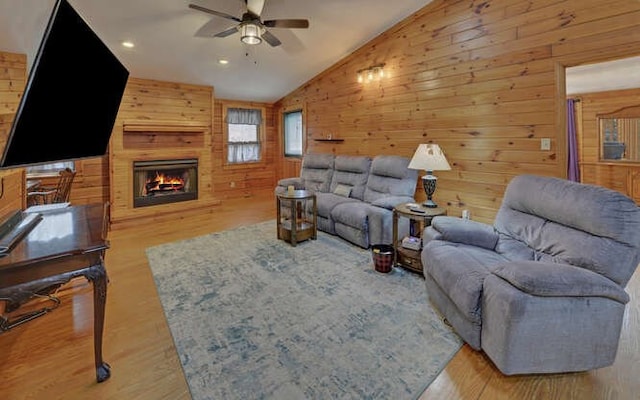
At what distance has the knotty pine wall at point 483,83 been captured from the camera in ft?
9.43

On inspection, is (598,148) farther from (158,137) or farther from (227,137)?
(158,137)

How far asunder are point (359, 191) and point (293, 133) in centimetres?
328

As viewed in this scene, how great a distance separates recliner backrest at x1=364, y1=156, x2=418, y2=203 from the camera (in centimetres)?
404

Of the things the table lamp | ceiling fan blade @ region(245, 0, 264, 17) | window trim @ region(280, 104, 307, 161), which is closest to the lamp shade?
the table lamp

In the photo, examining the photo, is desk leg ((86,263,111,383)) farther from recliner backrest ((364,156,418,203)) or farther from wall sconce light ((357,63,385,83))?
wall sconce light ((357,63,385,83))

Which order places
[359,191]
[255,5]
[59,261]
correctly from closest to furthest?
[59,261], [255,5], [359,191]

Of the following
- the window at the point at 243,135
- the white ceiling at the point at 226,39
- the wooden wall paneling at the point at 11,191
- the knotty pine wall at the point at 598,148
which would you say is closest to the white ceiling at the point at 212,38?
the white ceiling at the point at 226,39

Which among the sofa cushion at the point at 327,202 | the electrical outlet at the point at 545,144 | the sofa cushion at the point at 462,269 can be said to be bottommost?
the sofa cushion at the point at 462,269

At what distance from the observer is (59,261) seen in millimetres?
1445

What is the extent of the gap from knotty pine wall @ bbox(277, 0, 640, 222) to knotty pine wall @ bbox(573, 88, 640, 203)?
3.76 meters

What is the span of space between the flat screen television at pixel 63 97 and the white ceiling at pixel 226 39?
1092mm

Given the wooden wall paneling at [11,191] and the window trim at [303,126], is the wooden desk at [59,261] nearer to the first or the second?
the wooden wall paneling at [11,191]

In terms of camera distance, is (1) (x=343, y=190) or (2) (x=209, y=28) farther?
(1) (x=343, y=190)

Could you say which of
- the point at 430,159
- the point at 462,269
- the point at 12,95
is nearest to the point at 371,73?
the point at 430,159
